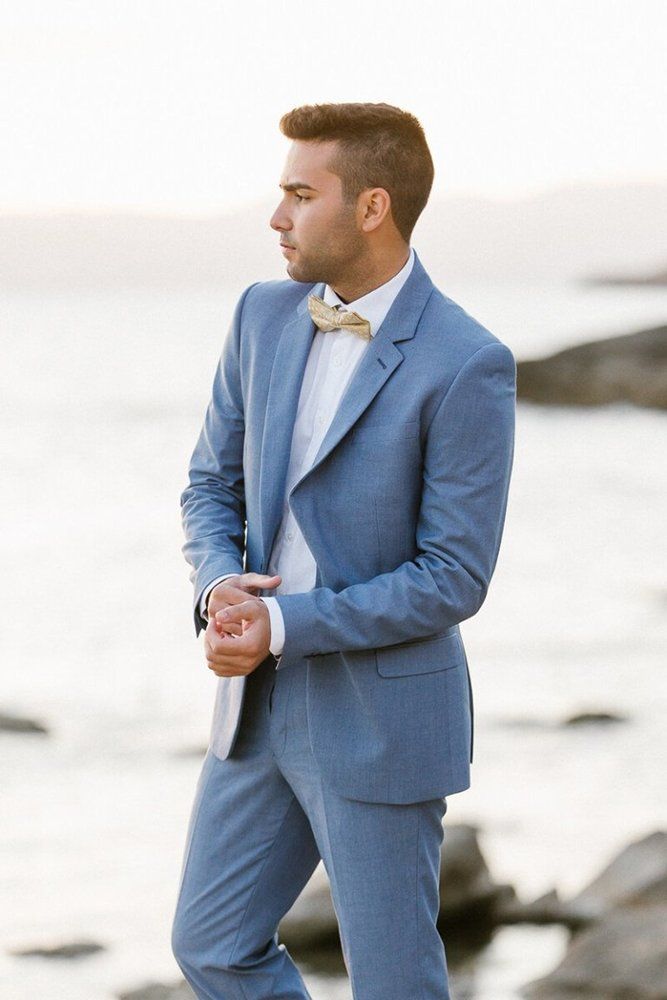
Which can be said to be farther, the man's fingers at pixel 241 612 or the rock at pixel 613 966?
the rock at pixel 613 966

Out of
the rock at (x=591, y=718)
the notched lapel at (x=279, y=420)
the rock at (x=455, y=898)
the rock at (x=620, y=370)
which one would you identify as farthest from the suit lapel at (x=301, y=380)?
the rock at (x=620, y=370)

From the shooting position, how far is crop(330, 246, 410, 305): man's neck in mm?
2365

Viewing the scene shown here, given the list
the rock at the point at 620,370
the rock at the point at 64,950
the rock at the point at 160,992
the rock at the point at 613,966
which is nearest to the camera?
the rock at the point at 613,966

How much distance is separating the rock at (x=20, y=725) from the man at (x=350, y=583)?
4.19m

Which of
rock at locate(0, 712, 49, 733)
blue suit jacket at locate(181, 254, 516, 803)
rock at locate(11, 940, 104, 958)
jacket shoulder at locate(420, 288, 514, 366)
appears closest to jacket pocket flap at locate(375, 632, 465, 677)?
blue suit jacket at locate(181, 254, 516, 803)

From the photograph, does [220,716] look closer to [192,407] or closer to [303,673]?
[303,673]

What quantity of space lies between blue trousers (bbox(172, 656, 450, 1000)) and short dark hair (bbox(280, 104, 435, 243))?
0.67 meters

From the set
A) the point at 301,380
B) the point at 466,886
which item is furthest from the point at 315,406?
the point at 466,886

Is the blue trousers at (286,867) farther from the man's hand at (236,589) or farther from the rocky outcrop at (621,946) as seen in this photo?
the rocky outcrop at (621,946)

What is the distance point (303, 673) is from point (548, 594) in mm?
8436

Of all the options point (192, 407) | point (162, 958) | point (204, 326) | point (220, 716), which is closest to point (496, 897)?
point (162, 958)

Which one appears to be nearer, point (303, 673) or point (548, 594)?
point (303, 673)

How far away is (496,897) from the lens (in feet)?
13.3

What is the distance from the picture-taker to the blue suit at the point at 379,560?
2.24 metres
